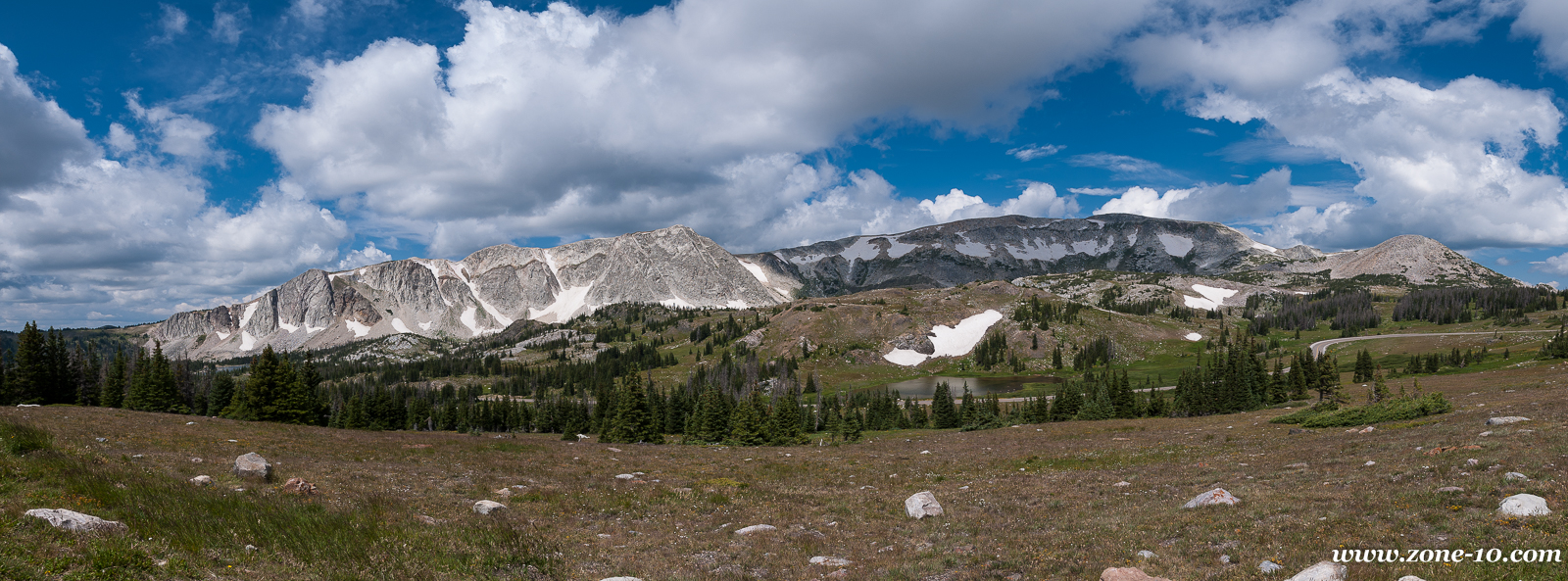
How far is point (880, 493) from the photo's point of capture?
81.1 ft

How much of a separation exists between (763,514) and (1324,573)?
13997 millimetres

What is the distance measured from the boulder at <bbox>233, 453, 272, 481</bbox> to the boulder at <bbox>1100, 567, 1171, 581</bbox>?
24.7m

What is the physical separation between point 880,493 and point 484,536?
1511 cm

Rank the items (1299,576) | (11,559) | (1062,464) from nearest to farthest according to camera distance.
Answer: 1. (11,559)
2. (1299,576)
3. (1062,464)

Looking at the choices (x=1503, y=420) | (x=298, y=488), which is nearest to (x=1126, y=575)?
(x=298, y=488)

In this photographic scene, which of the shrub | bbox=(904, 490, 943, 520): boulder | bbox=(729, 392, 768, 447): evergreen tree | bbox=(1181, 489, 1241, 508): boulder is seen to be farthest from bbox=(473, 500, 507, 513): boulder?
bbox=(729, 392, 768, 447): evergreen tree

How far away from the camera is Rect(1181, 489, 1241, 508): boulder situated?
17.5m

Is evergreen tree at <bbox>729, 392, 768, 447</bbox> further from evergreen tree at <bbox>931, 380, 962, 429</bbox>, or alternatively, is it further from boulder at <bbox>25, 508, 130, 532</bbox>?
boulder at <bbox>25, 508, 130, 532</bbox>

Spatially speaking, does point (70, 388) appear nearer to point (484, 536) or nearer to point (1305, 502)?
point (484, 536)

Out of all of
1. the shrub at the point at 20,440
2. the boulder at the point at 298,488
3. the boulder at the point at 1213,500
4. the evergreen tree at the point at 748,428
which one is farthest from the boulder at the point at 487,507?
the evergreen tree at the point at 748,428

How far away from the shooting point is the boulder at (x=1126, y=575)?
1068cm

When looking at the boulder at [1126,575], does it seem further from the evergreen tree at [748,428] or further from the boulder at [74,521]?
the evergreen tree at [748,428]

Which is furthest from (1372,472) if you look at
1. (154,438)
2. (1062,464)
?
(154,438)

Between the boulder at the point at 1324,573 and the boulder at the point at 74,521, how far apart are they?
19.4 metres
